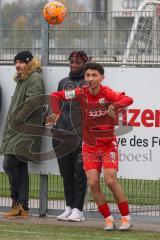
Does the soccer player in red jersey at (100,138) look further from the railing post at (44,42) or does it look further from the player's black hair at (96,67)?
the railing post at (44,42)

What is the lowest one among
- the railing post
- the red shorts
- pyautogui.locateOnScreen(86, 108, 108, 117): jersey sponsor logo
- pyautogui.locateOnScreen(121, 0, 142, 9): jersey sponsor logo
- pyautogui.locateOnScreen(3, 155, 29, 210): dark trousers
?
pyautogui.locateOnScreen(3, 155, 29, 210): dark trousers

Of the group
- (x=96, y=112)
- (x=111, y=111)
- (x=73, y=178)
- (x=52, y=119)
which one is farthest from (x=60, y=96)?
(x=73, y=178)

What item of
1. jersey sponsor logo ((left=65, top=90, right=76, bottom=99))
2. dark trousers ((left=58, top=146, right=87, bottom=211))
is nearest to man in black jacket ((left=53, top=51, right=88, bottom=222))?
dark trousers ((left=58, top=146, right=87, bottom=211))

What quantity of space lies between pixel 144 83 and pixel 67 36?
150 cm

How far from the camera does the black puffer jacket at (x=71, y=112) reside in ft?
39.3

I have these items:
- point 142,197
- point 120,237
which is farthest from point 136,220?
point 120,237

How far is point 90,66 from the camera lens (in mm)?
11250

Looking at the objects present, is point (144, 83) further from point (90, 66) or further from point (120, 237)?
point (120, 237)

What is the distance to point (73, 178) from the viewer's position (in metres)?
12.1

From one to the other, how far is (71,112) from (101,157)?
3.42 feet

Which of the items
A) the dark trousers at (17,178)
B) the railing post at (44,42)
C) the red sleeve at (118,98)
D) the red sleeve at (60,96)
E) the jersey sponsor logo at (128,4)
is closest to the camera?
the red sleeve at (118,98)

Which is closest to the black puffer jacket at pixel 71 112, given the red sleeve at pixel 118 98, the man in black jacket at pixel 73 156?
the man in black jacket at pixel 73 156

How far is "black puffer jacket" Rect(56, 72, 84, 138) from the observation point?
11992 mm

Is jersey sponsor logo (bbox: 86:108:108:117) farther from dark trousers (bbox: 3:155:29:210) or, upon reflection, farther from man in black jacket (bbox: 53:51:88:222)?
dark trousers (bbox: 3:155:29:210)
